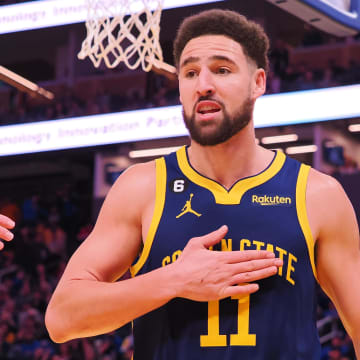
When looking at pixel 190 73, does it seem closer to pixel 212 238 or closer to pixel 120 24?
pixel 212 238

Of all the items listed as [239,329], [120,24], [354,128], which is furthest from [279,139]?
[239,329]

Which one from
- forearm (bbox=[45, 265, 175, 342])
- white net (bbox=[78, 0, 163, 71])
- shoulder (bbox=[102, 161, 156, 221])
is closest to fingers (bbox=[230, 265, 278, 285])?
forearm (bbox=[45, 265, 175, 342])

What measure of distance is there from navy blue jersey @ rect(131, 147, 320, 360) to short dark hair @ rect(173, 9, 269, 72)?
0.46 m

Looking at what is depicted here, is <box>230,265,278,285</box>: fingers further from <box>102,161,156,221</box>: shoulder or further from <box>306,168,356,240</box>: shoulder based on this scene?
<box>102,161,156,221</box>: shoulder

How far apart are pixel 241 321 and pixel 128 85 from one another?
652 inches

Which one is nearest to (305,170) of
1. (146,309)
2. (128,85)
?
(146,309)

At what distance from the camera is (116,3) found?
7105 millimetres

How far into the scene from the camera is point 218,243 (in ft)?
8.15

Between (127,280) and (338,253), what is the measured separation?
75 centimetres

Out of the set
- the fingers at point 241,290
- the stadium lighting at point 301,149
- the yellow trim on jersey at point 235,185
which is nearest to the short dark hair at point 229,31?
the yellow trim on jersey at point 235,185

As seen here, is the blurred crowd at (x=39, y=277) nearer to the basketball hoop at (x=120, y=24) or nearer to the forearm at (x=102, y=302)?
the basketball hoop at (x=120, y=24)

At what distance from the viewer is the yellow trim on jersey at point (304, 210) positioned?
8.16 ft

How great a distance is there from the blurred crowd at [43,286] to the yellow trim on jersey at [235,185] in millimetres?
6992

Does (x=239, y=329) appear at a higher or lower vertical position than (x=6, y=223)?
lower
